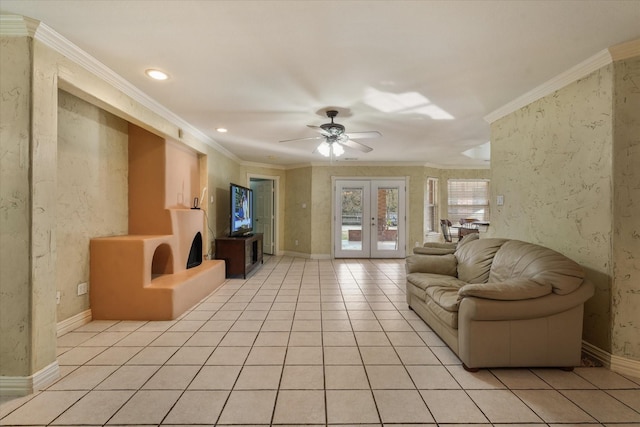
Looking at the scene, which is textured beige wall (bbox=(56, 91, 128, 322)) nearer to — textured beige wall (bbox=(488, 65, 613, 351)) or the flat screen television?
the flat screen television

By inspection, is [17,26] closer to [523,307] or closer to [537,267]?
[523,307]

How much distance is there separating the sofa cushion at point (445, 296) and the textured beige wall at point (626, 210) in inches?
44.5

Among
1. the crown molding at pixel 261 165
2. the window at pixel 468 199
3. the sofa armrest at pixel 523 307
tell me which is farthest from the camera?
the window at pixel 468 199

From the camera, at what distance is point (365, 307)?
357 centimetres

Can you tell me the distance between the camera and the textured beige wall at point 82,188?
2730 mm

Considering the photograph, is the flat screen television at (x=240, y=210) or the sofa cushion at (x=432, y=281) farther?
the flat screen television at (x=240, y=210)

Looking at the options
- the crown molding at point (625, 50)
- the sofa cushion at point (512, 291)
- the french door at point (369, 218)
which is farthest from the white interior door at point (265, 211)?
the crown molding at point (625, 50)

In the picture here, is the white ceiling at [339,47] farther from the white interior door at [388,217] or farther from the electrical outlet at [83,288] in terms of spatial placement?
the white interior door at [388,217]

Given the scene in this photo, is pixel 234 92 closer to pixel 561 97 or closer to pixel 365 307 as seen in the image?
pixel 365 307

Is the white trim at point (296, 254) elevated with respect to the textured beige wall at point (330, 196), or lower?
lower

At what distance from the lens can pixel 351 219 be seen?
7.14m

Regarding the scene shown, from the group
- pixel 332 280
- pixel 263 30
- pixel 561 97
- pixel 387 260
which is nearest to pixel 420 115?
pixel 561 97

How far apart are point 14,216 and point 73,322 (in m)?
1.54

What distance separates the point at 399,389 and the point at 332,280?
3.06m
